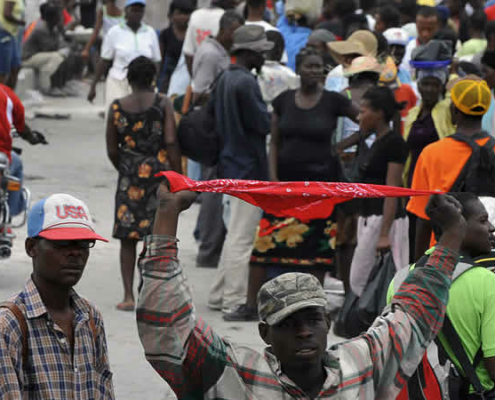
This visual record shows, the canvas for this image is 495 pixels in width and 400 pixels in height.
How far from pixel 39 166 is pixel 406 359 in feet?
35.9

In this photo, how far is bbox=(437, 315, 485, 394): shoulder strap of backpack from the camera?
144 inches

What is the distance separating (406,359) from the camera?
297 centimetres

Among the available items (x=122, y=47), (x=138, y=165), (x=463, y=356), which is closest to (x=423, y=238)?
(x=463, y=356)

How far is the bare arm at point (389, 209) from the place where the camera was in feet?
21.8

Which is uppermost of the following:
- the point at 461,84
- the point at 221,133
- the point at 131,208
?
the point at 461,84

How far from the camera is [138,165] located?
729 centimetres

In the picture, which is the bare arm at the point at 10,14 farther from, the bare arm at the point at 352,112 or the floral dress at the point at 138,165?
the bare arm at the point at 352,112

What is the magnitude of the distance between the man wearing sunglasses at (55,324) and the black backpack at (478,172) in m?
2.74

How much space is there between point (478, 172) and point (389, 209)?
41.9 inches

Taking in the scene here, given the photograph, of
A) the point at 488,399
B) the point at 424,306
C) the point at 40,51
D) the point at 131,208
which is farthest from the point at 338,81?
the point at 40,51

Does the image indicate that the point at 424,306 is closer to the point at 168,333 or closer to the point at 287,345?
the point at 287,345

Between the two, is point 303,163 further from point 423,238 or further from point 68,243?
point 68,243

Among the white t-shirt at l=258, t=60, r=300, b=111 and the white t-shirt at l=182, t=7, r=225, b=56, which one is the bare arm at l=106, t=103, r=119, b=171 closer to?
the white t-shirt at l=258, t=60, r=300, b=111

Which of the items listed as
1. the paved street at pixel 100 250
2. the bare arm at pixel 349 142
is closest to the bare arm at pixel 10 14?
the paved street at pixel 100 250
